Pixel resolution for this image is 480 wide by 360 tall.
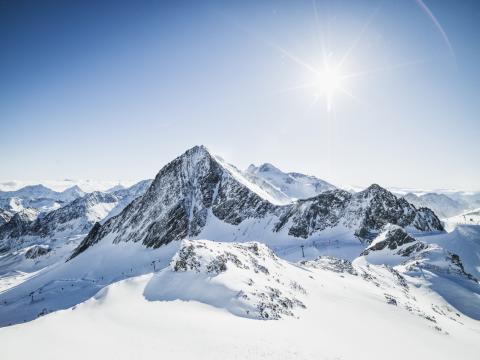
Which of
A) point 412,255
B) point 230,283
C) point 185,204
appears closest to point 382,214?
point 412,255

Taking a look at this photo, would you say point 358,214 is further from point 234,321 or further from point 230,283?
point 234,321

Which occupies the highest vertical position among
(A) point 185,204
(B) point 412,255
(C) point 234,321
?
(A) point 185,204

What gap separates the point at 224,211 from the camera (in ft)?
458

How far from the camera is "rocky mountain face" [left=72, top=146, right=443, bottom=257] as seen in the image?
106 m

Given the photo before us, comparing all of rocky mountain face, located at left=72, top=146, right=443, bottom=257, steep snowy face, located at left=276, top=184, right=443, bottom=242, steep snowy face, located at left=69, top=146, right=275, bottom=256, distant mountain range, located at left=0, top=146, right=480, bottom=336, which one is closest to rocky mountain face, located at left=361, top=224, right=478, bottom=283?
distant mountain range, located at left=0, top=146, right=480, bottom=336

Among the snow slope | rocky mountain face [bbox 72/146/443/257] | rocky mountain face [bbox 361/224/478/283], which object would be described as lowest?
the snow slope

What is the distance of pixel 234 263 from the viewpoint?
3419 centimetres

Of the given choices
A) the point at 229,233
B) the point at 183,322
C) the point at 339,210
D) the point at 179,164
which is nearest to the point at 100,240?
the point at 179,164

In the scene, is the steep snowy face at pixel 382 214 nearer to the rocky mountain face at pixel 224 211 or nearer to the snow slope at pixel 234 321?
the rocky mountain face at pixel 224 211

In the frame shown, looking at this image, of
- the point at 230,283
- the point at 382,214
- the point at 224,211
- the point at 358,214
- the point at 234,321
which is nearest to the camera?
the point at 234,321

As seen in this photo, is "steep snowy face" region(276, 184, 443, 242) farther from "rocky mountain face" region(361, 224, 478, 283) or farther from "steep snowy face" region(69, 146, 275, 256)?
"rocky mountain face" region(361, 224, 478, 283)

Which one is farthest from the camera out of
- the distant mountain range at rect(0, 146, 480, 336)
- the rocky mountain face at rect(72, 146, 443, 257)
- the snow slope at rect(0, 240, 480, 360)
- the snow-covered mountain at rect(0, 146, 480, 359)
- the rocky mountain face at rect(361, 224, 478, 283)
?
the rocky mountain face at rect(72, 146, 443, 257)

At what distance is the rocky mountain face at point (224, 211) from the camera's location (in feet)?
348

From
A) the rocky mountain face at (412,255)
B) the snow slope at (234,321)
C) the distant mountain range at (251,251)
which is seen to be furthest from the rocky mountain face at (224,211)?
the snow slope at (234,321)
